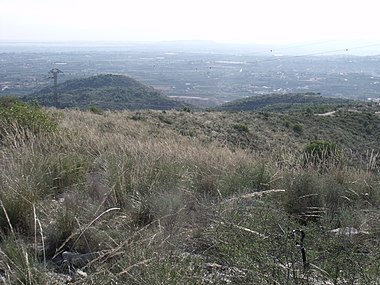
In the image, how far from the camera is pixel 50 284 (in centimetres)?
261

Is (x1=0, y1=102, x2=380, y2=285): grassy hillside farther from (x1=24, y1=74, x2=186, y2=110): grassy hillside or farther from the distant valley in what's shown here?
the distant valley

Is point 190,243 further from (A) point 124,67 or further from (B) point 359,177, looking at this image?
(A) point 124,67

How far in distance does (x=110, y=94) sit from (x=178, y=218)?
66715 mm

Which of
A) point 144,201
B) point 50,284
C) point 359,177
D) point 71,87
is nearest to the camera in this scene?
point 50,284

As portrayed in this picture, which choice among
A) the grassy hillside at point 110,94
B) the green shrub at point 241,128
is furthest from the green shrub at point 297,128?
the grassy hillside at point 110,94

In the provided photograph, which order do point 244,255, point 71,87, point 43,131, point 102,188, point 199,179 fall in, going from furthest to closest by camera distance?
point 71,87 → point 43,131 → point 199,179 → point 102,188 → point 244,255

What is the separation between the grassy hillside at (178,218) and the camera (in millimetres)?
2734

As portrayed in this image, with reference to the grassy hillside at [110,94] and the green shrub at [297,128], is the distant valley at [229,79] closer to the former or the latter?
the grassy hillside at [110,94]

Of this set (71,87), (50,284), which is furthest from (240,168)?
(71,87)

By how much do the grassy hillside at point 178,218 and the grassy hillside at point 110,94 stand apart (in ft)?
173

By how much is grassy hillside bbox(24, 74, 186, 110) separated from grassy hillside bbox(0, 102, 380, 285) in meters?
52.8

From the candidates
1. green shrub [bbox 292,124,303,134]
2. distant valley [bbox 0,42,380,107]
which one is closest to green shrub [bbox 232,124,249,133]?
green shrub [bbox 292,124,303,134]

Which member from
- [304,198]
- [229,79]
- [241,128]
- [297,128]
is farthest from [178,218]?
[229,79]

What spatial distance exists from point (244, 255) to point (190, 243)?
0.78 m
